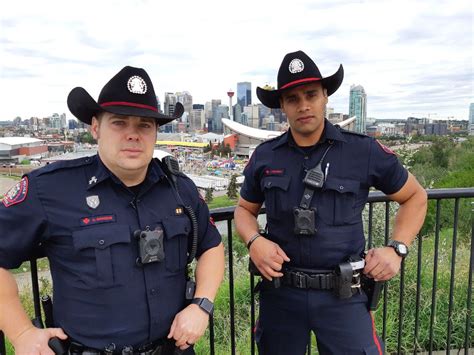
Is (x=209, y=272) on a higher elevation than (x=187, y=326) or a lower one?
higher

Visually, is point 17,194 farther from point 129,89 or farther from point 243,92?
point 243,92

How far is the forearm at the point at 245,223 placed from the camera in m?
2.22

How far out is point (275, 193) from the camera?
7.06 feet

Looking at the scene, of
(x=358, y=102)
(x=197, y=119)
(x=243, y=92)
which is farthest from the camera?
(x=243, y=92)

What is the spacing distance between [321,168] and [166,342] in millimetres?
1133

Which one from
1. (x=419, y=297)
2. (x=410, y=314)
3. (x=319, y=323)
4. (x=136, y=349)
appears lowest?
(x=410, y=314)

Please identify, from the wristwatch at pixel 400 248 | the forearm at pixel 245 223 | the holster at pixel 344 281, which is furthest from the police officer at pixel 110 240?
the wristwatch at pixel 400 248

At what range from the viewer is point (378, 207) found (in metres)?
6.29

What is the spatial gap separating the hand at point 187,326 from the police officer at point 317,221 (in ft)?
1.70

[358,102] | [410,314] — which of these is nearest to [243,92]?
[358,102]

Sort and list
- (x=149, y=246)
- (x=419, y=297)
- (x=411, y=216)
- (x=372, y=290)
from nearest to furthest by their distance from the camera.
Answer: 1. (x=149, y=246)
2. (x=372, y=290)
3. (x=411, y=216)
4. (x=419, y=297)

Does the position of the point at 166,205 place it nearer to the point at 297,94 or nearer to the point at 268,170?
the point at 268,170

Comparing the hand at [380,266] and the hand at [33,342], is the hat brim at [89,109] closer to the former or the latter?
the hand at [33,342]

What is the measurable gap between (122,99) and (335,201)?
1.16 m
